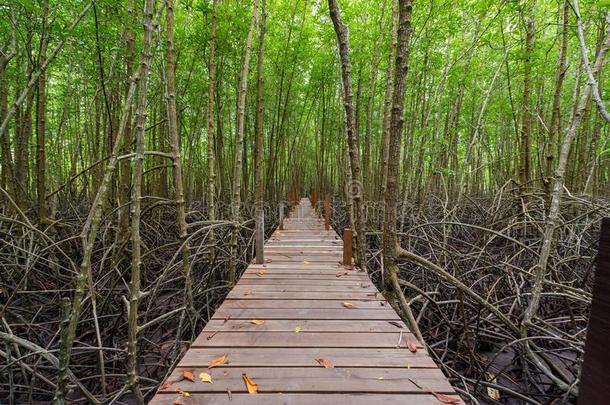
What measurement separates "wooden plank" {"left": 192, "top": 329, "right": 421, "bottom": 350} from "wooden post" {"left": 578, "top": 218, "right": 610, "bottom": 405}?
1233 millimetres

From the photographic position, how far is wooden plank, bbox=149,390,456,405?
47.7 inches

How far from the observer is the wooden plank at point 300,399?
121 centimetres

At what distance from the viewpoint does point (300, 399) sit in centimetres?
125

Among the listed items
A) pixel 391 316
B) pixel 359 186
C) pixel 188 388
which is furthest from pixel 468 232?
pixel 188 388

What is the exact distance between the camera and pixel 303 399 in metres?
1.25

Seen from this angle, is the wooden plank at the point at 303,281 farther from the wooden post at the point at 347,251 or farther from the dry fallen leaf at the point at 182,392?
the dry fallen leaf at the point at 182,392

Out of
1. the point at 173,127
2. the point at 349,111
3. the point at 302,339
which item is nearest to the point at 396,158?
the point at 349,111

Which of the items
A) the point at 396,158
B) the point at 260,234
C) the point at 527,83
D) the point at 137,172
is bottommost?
the point at 260,234

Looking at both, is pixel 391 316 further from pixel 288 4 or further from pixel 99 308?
pixel 288 4

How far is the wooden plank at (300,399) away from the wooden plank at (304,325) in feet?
1.99

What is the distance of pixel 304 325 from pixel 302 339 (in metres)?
0.19

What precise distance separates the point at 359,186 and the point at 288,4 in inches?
192

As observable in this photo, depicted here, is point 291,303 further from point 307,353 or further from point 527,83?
point 527,83

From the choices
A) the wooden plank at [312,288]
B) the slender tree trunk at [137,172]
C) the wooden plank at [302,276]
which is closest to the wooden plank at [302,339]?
the slender tree trunk at [137,172]
